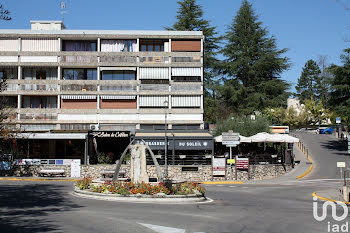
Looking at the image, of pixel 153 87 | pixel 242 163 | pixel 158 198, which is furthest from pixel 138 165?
pixel 153 87

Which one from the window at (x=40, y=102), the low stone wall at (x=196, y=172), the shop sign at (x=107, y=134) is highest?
the window at (x=40, y=102)

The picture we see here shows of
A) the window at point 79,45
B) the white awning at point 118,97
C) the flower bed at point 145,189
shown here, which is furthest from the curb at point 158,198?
the window at point 79,45

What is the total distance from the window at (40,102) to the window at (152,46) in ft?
38.1

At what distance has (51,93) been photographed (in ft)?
164

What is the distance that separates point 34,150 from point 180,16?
26526mm

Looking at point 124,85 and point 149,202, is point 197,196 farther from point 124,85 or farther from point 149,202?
point 124,85

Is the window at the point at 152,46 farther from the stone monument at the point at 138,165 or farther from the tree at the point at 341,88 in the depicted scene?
the stone monument at the point at 138,165

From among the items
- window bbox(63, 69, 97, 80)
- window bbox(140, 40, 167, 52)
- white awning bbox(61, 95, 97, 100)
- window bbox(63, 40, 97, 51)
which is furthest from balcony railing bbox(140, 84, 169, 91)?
window bbox(63, 40, 97, 51)

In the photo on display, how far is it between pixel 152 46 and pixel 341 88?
22.4 m

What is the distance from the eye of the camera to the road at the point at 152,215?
13883 mm

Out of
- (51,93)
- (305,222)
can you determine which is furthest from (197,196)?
(51,93)

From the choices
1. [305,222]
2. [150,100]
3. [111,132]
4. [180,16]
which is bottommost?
[305,222]

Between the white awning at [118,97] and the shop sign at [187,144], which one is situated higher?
the white awning at [118,97]

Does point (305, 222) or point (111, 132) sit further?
point (111, 132)
